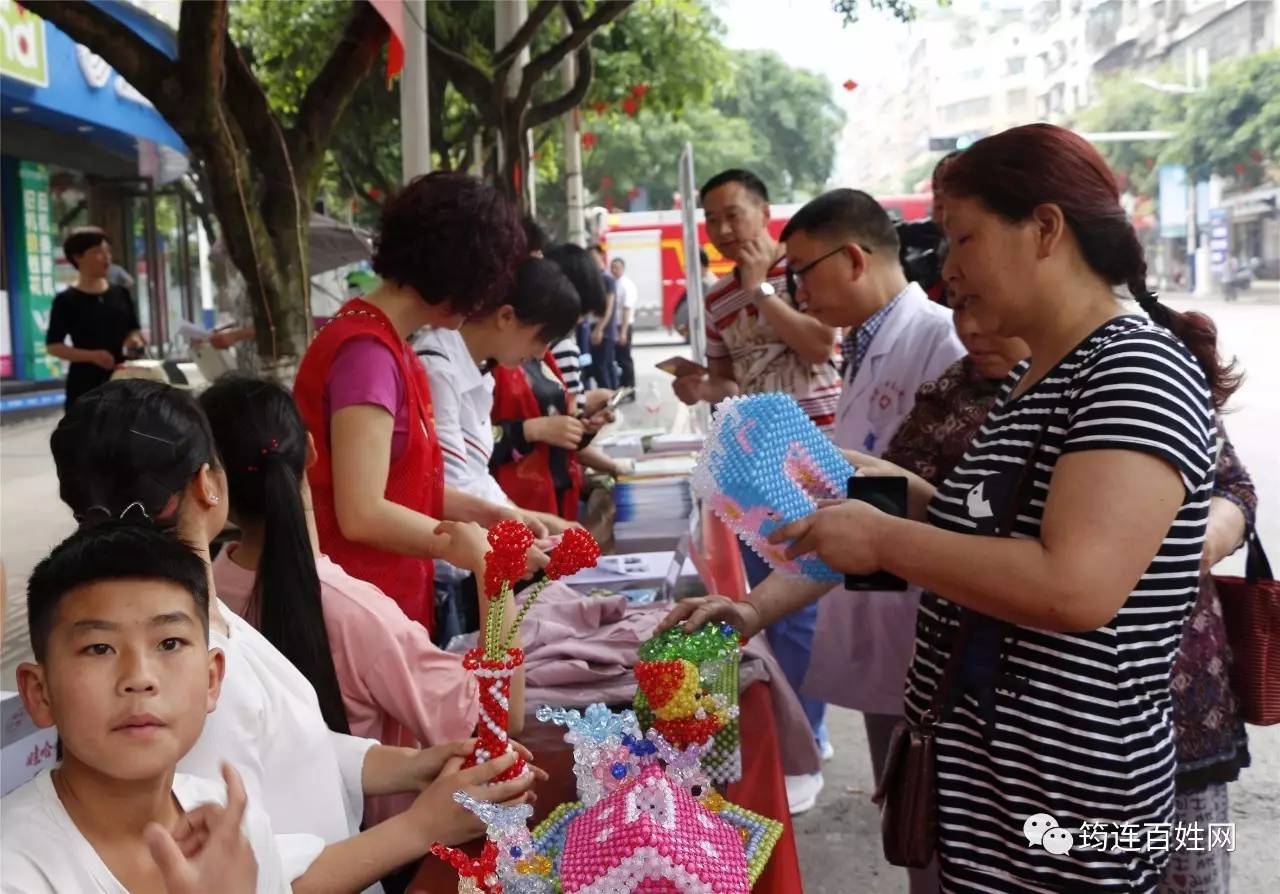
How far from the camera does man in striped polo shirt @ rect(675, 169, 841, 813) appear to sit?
4.04 m

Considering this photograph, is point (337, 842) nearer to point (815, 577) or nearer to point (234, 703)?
point (234, 703)

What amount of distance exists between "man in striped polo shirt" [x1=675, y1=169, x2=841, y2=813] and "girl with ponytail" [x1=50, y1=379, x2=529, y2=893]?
2546 millimetres

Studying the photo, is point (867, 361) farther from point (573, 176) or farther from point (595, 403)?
point (573, 176)

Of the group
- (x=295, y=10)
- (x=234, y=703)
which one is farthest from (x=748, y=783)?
(x=295, y=10)

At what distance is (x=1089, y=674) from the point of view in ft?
4.95

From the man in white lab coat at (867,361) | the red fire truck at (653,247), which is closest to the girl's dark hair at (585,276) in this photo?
the man in white lab coat at (867,361)

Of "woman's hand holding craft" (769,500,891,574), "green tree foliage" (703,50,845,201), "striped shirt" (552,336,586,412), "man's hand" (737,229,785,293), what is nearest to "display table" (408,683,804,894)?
"woman's hand holding craft" (769,500,891,574)

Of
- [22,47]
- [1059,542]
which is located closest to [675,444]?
[1059,542]

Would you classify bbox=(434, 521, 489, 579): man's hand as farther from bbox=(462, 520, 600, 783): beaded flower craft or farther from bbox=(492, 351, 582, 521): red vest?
bbox=(492, 351, 582, 521): red vest

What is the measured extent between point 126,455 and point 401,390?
836mm

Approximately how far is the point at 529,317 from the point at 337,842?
80.8 inches

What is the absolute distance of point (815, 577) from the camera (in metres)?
1.94

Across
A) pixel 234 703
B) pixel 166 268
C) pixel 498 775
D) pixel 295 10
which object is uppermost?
pixel 295 10

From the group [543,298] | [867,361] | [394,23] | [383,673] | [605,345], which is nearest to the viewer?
[383,673]
